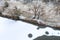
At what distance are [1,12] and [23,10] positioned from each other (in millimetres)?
282

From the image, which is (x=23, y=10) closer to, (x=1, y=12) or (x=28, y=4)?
(x=28, y=4)

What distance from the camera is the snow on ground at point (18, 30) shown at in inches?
90.2

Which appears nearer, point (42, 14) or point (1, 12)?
point (42, 14)

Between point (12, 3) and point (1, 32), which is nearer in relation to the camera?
point (1, 32)

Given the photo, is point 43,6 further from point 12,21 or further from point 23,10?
point 12,21

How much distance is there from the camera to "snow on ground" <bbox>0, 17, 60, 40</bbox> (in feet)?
7.52

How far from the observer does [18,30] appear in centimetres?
238

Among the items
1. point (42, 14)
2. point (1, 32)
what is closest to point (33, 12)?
point (42, 14)

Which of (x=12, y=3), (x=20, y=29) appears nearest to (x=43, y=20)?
(x=20, y=29)

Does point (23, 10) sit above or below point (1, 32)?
above

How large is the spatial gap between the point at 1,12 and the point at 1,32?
0.34 meters

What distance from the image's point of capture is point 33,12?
2.49 metres

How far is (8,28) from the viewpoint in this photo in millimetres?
2426

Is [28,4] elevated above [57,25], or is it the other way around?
[28,4]
